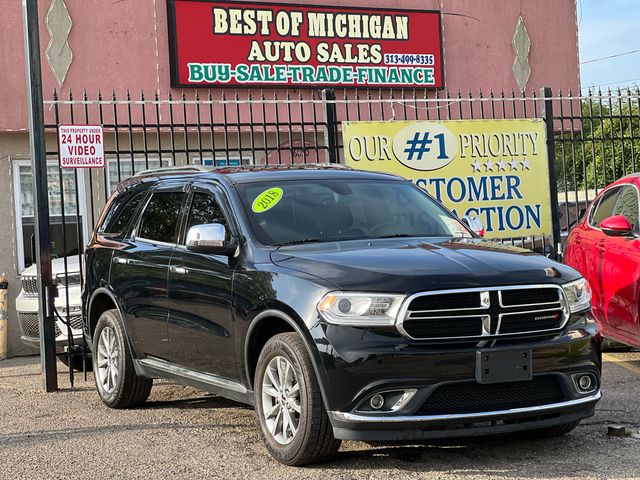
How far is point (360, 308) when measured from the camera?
216 inches

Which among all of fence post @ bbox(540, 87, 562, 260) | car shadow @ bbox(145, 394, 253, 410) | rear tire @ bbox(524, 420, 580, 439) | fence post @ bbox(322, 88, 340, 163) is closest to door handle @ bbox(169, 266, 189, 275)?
car shadow @ bbox(145, 394, 253, 410)

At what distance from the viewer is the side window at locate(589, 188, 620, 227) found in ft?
30.3

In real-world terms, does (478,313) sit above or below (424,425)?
above

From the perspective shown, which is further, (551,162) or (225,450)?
(551,162)

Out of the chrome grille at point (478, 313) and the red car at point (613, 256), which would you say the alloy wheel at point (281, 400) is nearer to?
the chrome grille at point (478, 313)

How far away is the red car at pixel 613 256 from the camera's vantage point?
822 cm

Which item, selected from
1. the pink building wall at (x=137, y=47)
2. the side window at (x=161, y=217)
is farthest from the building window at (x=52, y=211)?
the side window at (x=161, y=217)

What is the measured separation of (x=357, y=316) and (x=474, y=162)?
6.40 meters

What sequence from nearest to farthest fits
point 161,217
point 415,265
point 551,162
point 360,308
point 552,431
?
point 360,308, point 415,265, point 552,431, point 161,217, point 551,162

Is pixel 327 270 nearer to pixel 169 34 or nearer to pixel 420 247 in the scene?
pixel 420 247

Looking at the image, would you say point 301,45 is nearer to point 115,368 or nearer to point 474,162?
point 474,162

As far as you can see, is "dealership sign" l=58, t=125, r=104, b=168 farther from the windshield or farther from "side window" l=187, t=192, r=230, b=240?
the windshield

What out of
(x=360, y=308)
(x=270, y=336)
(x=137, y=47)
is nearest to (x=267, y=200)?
(x=270, y=336)

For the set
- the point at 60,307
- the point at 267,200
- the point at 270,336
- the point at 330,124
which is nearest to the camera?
the point at 270,336
